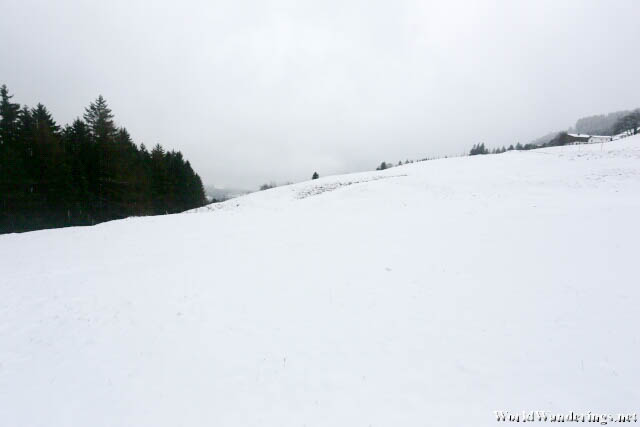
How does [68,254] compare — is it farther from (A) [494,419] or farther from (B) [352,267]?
(A) [494,419]

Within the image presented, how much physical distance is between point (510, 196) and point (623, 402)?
55.1 feet

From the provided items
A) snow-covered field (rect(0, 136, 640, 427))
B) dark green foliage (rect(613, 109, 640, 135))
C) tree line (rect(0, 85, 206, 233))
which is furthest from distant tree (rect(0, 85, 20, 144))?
dark green foliage (rect(613, 109, 640, 135))

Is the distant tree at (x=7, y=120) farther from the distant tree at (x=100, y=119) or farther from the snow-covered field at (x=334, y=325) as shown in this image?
the snow-covered field at (x=334, y=325)

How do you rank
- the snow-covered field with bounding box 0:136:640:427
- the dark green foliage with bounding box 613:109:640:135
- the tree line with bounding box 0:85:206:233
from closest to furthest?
the snow-covered field with bounding box 0:136:640:427 → the tree line with bounding box 0:85:206:233 → the dark green foliage with bounding box 613:109:640:135

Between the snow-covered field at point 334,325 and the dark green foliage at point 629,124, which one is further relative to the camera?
the dark green foliage at point 629,124

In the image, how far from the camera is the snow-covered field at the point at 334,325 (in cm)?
445

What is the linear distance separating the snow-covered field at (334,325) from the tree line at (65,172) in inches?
578

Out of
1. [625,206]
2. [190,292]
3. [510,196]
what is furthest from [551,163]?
[190,292]

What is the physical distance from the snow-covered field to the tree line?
14.7 meters

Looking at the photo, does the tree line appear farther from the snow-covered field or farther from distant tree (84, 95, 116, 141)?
the snow-covered field

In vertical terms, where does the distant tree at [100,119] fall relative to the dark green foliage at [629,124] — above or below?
above

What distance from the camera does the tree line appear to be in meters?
22.5

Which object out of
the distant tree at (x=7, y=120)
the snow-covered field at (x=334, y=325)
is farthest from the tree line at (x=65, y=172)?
the snow-covered field at (x=334, y=325)

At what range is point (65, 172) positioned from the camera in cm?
2553
